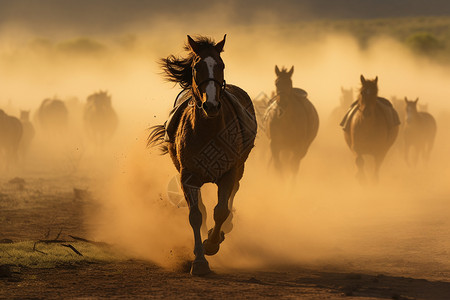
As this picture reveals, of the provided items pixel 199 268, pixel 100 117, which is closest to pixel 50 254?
pixel 199 268

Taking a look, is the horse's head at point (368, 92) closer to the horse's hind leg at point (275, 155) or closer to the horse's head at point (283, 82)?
the horse's head at point (283, 82)

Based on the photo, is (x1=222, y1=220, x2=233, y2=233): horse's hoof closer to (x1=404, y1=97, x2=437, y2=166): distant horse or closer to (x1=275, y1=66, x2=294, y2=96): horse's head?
(x1=275, y1=66, x2=294, y2=96): horse's head

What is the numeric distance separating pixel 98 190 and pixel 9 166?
993 cm

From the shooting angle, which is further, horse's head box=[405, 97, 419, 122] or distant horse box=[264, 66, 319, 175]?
horse's head box=[405, 97, 419, 122]

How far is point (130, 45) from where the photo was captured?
143 metres

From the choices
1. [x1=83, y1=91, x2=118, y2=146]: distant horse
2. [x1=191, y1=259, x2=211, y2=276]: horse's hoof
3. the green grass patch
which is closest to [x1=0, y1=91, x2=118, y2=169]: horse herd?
[x1=83, y1=91, x2=118, y2=146]: distant horse

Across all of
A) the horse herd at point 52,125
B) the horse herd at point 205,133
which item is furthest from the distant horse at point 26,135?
the horse herd at point 205,133

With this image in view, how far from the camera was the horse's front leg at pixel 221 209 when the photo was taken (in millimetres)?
8719

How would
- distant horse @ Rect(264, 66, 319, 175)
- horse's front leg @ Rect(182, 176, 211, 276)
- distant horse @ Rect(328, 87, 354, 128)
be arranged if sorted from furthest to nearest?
distant horse @ Rect(328, 87, 354, 128)
distant horse @ Rect(264, 66, 319, 175)
horse's front leg @ Rect(182, 176, 211, 276)

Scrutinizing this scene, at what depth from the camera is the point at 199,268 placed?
8469mm

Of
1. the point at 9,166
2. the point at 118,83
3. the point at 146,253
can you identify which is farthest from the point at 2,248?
the point at 118,83

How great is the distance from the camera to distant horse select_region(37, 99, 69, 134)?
41.9 metres

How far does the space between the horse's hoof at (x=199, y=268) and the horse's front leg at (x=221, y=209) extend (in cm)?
47

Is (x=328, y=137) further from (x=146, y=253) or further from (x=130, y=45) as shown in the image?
(x=130, y=45)
